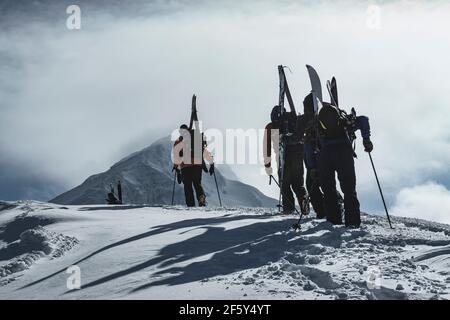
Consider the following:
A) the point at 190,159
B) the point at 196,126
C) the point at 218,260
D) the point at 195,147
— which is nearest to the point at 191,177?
the point at 190,159

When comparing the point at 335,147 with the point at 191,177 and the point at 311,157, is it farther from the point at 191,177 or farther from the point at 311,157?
the point at 191,177

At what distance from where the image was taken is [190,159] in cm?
1546

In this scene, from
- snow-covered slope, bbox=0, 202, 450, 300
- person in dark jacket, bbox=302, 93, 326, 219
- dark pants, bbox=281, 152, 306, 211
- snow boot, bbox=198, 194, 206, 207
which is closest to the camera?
snow-covered slope, bbox=0, 202, 450, 300

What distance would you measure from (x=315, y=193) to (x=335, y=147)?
1531mm

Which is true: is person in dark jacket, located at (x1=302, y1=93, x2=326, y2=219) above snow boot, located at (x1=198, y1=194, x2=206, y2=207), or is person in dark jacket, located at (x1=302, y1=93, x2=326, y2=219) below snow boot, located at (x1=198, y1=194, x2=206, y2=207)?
above

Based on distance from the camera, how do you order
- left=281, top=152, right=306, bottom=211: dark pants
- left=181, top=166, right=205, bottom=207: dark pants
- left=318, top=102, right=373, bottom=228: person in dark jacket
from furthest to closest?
left=181, top=166, right=205, bottom=207: dark pants, left=281, top=152, right=306, bottom=211: dark pants, left=318, top=102, right=373, bottom=228: person in dark jacket

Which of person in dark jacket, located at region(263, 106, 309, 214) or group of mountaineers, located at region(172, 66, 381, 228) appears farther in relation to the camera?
person in dark jacket, located at region(263, 106, 309, 214)

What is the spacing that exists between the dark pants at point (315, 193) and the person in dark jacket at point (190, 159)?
205 inches

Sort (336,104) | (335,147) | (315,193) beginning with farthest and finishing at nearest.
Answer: (315,193) < (336,104) < (335,147)

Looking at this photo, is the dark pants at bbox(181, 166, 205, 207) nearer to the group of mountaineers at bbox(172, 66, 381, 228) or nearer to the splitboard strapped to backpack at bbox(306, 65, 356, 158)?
the group of mountaineers at bbox(172, 66, 381, 228)

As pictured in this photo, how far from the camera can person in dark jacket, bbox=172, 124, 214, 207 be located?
15.5 meters

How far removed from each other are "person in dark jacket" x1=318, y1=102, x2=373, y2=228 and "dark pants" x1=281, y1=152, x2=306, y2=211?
2.10 metres

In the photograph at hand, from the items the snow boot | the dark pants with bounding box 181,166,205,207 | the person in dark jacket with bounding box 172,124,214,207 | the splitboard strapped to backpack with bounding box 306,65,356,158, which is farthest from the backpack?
the splitboard strapped to backpack with bounding box 306,65,356,158
